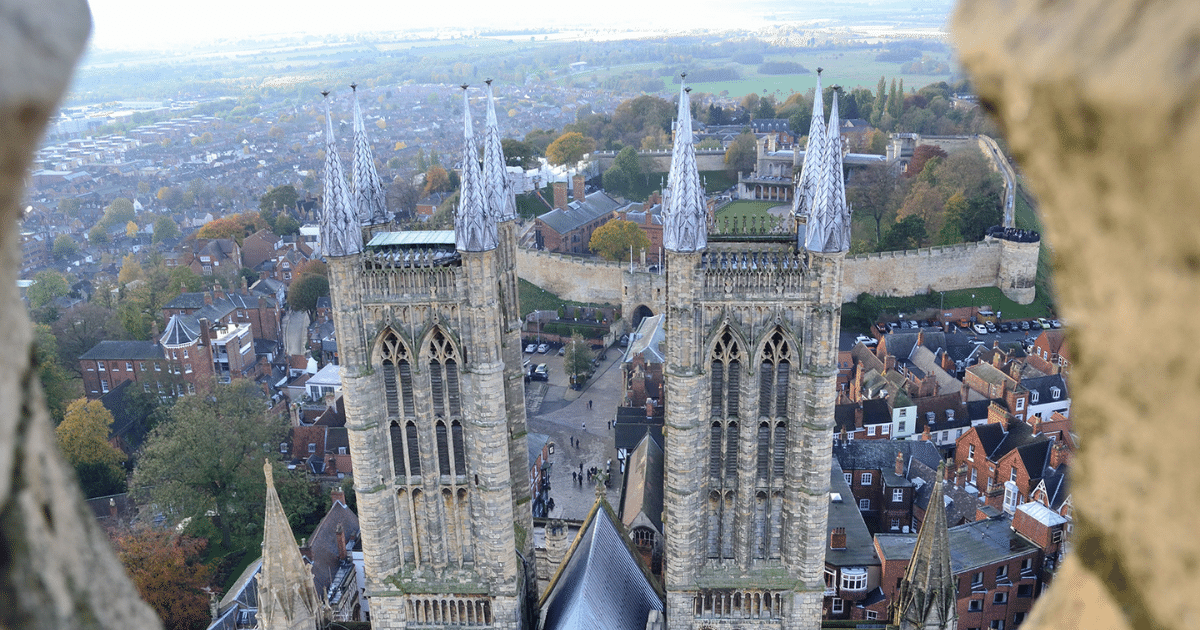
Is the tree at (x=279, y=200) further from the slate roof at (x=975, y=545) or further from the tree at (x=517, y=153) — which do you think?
the slate roof at (x=975, y=545)

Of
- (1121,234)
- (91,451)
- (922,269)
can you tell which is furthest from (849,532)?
(922,269)

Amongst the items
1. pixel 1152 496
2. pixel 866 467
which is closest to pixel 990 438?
pixel 866 467

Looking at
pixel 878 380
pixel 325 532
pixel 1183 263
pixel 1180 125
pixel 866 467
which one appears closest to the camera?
pixel 1180 125

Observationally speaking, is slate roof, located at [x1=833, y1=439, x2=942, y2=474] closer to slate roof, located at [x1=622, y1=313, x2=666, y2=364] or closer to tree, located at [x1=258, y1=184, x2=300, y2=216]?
slate roof, located at [x1=622, y1=313, x2=666, y2=364]

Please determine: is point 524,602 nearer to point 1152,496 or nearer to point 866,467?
point 1152,496

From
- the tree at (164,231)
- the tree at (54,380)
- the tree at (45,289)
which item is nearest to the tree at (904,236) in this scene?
the tree at (54,380)

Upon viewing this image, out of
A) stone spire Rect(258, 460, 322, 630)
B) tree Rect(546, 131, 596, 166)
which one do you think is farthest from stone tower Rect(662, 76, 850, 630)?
tree Rect(546, 131, 596, 166)
